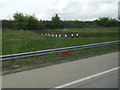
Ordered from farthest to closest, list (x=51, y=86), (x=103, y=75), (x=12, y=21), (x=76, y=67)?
(x=12, y=21)
(x=76, y=67)
(x=103, y=75)
(x=51, y=86)

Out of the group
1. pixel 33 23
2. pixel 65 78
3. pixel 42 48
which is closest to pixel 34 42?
pixel 42 48

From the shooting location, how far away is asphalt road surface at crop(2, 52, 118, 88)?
5203mm

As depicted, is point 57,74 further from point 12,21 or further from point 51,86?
point 12,21

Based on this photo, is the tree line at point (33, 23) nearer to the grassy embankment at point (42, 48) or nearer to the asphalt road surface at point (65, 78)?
the grassy embankment at point (42, 48)

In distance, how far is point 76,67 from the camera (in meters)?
7.29

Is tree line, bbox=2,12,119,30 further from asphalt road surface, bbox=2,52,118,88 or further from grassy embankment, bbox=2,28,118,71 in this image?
asphalt road surface, bbox=2,52,118,88

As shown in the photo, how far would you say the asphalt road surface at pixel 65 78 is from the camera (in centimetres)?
520

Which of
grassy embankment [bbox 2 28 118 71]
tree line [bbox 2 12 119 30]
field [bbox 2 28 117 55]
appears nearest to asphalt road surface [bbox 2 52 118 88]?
grassy embankment [bbox 2 28 118 71]

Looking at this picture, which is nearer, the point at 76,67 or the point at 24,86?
the point at 24,86

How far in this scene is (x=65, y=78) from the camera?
230 inches

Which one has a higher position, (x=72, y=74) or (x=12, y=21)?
(x=12, y=21)

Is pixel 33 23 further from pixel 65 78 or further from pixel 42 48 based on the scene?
pixel 65 78

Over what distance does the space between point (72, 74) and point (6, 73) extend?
2.50 m

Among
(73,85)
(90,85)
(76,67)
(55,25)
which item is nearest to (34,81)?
(73,85)
